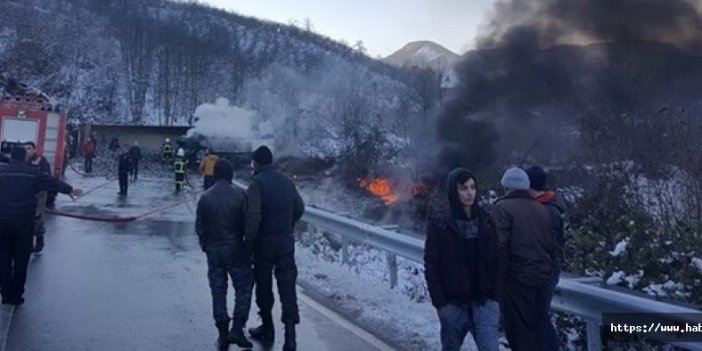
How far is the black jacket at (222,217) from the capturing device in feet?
17.2

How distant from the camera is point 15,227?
6.30 metres

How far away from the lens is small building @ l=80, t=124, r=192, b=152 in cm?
4391

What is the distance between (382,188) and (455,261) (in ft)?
45.1

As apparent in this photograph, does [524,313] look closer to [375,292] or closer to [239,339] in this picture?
[239,339]

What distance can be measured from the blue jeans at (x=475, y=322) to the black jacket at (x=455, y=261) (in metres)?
0.06

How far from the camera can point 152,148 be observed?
4416 cm

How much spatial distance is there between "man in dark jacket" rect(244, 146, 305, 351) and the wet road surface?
0.41 metres

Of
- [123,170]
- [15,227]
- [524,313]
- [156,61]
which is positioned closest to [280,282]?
[524,313]

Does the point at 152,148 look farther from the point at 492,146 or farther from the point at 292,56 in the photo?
the point at 292,56

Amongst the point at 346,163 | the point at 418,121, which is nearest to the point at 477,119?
the point at 418,121

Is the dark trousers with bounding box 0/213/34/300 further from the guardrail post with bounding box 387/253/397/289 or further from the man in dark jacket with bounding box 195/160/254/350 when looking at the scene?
A: the guardrail post with bounding box 387/253/397/289

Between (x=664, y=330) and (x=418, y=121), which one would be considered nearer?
(x=664, y=330)

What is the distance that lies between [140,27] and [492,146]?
70.1 metres

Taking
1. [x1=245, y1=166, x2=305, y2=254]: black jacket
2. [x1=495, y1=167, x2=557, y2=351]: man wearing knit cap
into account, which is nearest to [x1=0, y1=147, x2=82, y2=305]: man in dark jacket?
[x1=245, y1=166, x2=305, y2=254]: black jacket
